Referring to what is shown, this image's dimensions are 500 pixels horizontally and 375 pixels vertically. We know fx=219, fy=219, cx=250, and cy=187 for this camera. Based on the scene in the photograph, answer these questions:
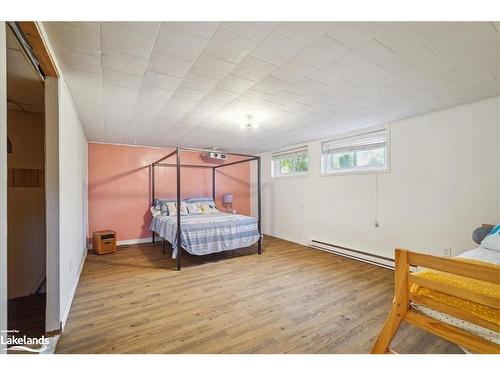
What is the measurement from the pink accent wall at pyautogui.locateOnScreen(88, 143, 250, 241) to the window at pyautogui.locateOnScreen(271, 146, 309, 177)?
1.78 metres

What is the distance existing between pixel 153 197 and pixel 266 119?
321 centimetres

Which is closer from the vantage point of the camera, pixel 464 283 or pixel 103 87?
pixel 464 283

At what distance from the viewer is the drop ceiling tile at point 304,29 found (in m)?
1.29

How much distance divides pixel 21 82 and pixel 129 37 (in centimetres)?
136

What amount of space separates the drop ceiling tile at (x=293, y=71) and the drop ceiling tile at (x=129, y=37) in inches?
37.0

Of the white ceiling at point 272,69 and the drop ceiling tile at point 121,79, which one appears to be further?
the drop ceiling tile at point 121,79

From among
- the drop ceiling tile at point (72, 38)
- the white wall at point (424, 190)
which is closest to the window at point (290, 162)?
the white wall at point (424, 190)

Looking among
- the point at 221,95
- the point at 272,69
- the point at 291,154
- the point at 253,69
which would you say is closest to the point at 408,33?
the point at 272,69

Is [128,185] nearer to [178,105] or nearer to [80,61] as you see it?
[178,105]

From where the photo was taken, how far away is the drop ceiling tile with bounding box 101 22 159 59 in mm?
1284

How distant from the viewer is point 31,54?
1435mm

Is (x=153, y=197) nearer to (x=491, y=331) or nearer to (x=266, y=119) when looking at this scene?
(x=266, y=119)

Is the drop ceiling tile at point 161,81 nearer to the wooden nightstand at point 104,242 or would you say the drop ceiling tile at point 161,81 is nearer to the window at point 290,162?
the wooden nightstand at point 104,242
